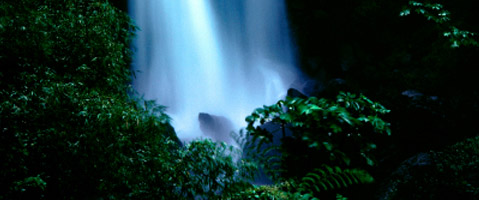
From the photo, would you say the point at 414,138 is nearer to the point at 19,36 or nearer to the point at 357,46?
the point at 357,46

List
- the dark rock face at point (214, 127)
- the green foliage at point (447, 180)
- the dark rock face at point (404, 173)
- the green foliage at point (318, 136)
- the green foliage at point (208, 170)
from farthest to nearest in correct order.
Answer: the dark rock face at point (214, 127) < the dark rock face at point (404, 173) < the green foliage at point (447, 180) < the green foliage at point (318, 136) < the green foliage at point (208, 170)

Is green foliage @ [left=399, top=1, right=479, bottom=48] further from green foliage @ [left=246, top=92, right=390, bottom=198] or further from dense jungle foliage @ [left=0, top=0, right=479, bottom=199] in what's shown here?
green foliage @ [left=246, top=92, right=390, bottom=198]

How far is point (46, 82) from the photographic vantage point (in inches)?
100

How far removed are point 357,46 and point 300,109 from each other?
9.41 metres

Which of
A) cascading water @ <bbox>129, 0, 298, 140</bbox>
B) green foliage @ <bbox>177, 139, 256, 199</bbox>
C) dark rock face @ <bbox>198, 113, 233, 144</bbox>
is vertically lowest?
green foliage @ <bbox>177, 139, 256, 199</bbox>

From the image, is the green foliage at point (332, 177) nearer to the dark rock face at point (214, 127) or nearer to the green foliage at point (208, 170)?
the green foliage at point (208, 170)

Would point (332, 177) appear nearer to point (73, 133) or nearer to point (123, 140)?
point (123, 140)

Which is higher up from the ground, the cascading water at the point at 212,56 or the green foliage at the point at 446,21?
the cascading water at the point at 212,56

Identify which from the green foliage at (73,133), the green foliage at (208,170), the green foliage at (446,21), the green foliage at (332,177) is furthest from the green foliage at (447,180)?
the green foliage at (73,133)

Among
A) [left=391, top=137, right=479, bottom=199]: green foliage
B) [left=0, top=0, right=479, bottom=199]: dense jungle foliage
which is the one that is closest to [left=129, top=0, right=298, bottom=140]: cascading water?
[left=391, top=137, right=479, bottom=199]: green foliage

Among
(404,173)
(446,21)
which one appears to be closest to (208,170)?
(404,173)

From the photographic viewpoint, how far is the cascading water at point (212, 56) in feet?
43.7

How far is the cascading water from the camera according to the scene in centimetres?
1330

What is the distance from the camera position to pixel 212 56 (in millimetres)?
14367
